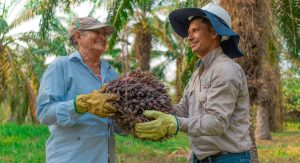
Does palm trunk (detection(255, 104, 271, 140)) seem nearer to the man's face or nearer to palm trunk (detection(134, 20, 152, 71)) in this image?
palm trunk (detection(134, 20, 152, 71))

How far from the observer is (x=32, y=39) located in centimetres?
1789

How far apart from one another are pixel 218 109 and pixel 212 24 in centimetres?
57

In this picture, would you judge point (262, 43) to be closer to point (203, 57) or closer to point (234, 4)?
point (234, 4)

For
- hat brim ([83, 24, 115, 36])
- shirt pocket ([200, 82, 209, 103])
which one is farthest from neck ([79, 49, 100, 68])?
shirt pocket ([200, 82, 209, 103])

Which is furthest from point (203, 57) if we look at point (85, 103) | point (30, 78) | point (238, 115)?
point (30, 78)

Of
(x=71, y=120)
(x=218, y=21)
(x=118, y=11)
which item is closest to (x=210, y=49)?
(x=218, y=21)

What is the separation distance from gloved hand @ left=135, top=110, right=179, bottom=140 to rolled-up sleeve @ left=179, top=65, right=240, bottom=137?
0.08m

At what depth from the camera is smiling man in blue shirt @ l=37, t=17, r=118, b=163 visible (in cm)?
345

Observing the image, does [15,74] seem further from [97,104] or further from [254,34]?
[97,104]

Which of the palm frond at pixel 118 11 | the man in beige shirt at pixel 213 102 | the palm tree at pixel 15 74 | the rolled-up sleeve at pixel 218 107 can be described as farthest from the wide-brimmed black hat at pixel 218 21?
the palm tree at pixel 15 74

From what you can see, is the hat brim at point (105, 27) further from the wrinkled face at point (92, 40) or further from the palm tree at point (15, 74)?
the palm tree at point (15, 74)

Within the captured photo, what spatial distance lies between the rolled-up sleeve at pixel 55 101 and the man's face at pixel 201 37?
0.95 meters

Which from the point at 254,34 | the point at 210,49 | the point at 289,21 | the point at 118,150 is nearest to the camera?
the point at 210,49

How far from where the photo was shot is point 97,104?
3.34 meters
